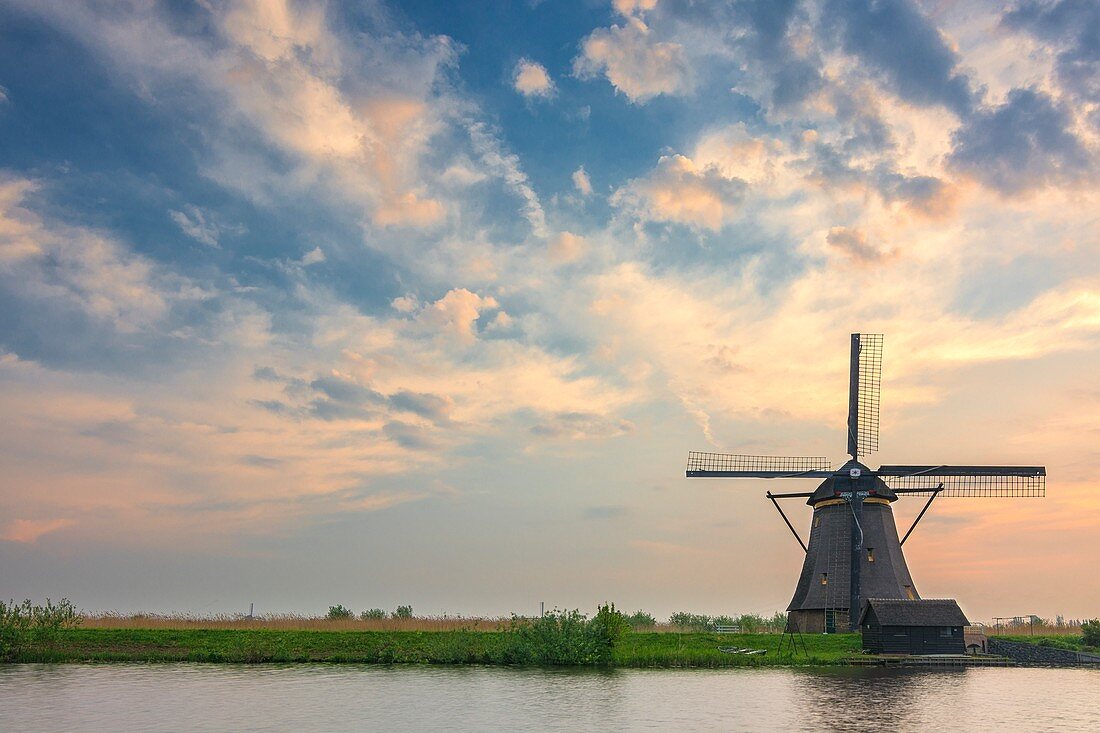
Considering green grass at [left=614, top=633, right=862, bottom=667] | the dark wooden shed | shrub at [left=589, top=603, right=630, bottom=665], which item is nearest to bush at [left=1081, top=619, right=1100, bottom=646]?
the dark wooden shed

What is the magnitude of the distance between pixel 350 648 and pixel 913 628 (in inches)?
1311

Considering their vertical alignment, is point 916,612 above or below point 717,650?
above

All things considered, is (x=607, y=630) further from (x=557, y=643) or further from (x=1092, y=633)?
(x=1092, y=633)

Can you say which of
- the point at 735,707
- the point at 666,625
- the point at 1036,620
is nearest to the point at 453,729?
the point at 735,707

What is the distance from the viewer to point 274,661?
47.5 meters

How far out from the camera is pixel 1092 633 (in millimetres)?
59000

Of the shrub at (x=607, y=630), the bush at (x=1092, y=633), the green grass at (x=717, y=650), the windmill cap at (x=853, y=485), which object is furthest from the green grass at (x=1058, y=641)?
the shrub at (x=607, y=630)

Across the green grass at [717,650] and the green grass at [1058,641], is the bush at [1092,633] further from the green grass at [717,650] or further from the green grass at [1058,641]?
the green grass at [717,650]

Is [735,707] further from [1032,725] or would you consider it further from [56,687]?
[56,687]

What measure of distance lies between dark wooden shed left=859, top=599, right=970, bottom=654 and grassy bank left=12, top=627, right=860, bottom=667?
2.32m

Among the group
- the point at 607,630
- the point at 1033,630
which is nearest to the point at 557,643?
the point at 607,630

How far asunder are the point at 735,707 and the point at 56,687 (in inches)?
1016

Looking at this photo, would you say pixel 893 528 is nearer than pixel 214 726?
No

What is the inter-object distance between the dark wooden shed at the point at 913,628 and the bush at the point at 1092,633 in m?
11.8
